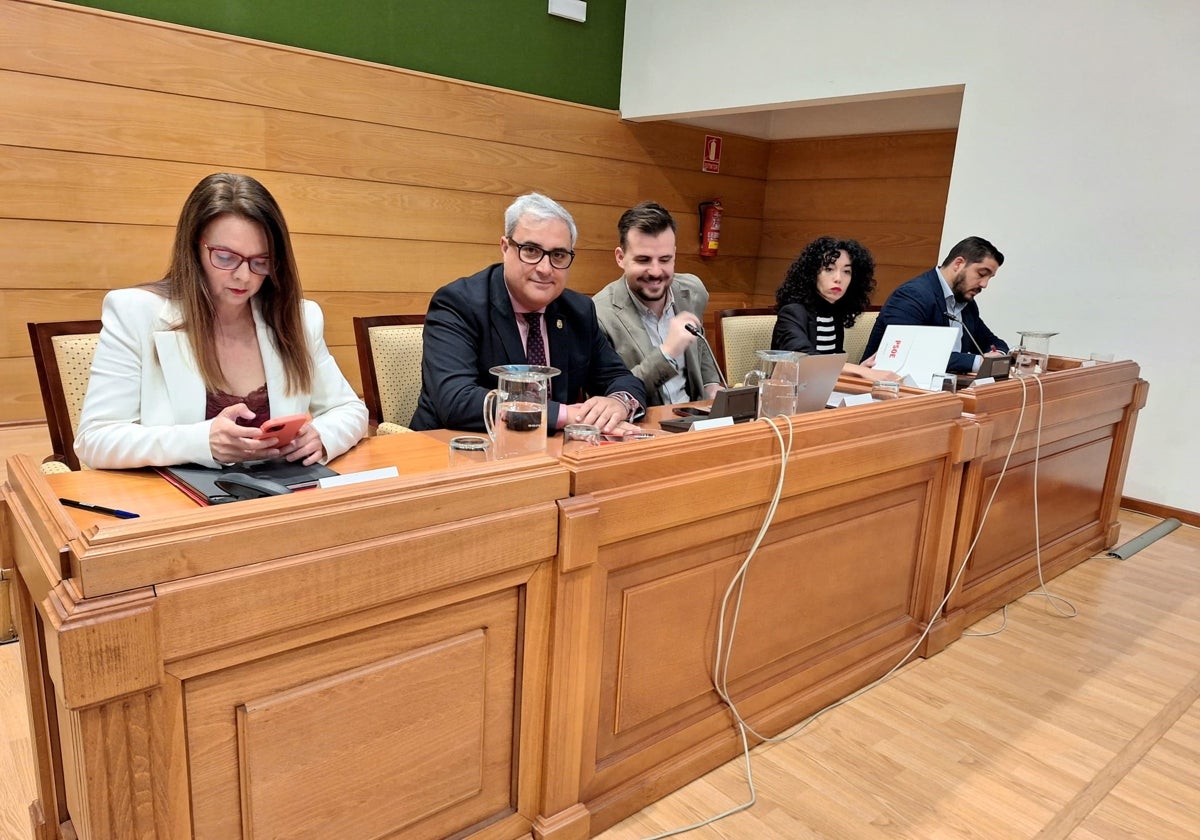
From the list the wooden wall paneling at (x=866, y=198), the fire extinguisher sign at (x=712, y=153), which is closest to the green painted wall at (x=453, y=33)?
the fire extinguisher sign at (x=712, y=153)

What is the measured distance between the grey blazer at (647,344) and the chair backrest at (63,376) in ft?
4.45

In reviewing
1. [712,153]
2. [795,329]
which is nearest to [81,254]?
[795,329]

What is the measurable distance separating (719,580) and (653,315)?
1.22 metres

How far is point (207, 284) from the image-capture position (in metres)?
1.60

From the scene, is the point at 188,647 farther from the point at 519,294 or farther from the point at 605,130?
the point at 605,130

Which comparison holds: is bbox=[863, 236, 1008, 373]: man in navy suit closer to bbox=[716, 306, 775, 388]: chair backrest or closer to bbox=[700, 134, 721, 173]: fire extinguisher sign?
bbox=[716, 306, 775, 388]: chair backrest

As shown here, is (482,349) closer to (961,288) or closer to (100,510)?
(100,510)

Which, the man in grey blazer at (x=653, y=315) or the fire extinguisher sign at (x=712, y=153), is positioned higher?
the fire extinguisher sign at (x=712, y=153)

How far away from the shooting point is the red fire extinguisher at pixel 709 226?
5613 mm

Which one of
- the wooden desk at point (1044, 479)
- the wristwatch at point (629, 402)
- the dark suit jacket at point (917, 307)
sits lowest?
the wooden desk at point (1044, 479)

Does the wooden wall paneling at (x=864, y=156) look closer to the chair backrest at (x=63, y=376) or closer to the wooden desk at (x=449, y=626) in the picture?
the wooden desk at (x=449, y=626)

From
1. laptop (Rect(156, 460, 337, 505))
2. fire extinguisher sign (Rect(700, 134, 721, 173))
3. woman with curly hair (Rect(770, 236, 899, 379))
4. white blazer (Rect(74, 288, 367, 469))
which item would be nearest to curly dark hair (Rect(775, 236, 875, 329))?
woman with curly hair (Rect(770, 236, 899, 379))

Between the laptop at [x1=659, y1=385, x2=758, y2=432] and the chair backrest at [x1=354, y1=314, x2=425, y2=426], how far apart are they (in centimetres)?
87

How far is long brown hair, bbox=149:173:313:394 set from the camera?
1530mm
